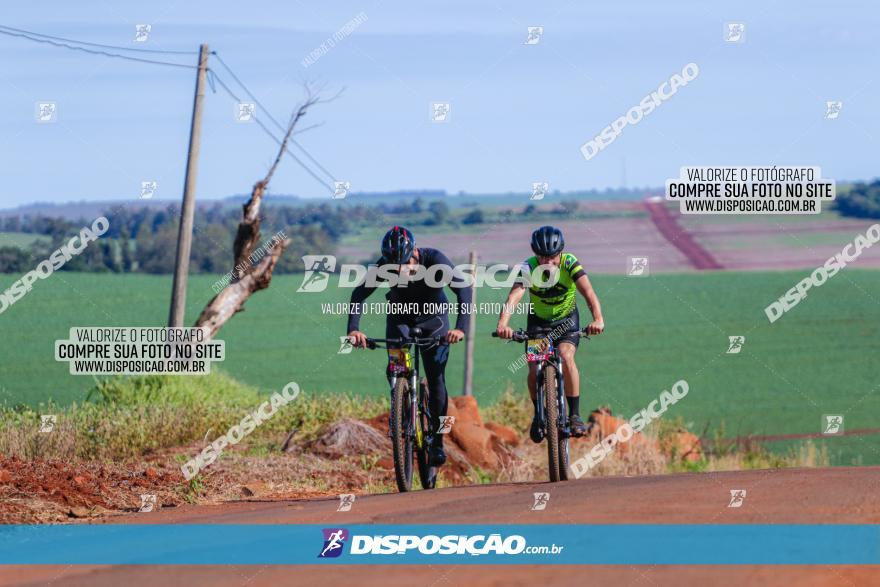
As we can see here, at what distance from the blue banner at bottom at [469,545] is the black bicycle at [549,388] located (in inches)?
102

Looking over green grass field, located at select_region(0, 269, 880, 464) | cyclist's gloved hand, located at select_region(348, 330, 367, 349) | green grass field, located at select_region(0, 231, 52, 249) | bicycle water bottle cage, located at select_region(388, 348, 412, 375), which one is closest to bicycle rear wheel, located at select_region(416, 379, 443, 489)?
bicycle water bottle cage, located at select_region(388, 348, 412, 375)

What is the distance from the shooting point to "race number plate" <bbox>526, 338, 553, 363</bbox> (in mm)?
12102

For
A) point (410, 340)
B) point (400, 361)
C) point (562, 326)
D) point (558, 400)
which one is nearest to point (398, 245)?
point (410, 340)

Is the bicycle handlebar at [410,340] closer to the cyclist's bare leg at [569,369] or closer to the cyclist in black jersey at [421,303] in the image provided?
the cyclist in black jersey at [421,303]

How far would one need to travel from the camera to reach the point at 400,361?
39.5ft

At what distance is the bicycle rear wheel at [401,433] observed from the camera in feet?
38.5

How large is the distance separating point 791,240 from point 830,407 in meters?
35.8

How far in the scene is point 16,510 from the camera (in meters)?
11.4

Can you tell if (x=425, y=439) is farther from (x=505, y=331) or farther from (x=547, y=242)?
(x=547, y=242)

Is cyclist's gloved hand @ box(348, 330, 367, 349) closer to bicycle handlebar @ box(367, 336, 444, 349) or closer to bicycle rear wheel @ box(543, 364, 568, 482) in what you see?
bicycle handlebar @ box(367, 336, 444, 349)

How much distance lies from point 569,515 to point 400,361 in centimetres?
299

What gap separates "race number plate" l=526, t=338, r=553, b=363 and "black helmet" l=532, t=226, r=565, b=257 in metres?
0.80

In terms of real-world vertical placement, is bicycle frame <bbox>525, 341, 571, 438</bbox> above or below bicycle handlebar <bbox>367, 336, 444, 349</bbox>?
below

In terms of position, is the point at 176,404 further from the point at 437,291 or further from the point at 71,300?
the point at 71,300
